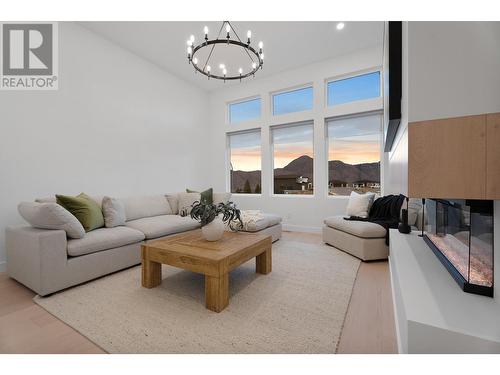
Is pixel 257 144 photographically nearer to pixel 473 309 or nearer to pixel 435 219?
pixel 435 219

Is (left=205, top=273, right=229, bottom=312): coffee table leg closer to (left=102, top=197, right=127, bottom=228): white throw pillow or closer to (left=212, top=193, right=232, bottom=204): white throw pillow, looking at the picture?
(left=102, top=197, right=127, bottom=228): white throw pillow

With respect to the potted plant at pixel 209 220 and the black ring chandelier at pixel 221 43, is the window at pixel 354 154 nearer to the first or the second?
the black ring chandelier at pixel 221 43

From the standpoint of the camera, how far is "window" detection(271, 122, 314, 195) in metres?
4.64

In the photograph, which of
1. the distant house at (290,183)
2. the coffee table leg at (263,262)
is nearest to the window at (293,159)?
the distant house at (290,183)

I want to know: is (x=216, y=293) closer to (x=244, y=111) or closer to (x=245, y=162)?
(x=245, y=162)

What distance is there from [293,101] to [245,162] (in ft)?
5.74

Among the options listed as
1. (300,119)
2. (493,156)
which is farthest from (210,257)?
(300,119)

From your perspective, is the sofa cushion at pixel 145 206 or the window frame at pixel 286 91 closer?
the sofa cushion at pixel 145 206

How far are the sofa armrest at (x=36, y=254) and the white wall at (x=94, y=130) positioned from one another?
2.61 feet

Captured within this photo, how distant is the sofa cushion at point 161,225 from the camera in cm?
291

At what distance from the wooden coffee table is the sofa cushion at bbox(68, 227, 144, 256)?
55 cm

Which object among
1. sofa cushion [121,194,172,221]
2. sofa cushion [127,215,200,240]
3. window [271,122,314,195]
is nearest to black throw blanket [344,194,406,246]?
window [271,122,314,195]

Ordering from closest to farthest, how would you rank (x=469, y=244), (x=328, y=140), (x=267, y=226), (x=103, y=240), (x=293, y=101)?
(x=469, y=244)
(x=103, y=240)
(x=267, y=226)
(x=328, y=140)
(x=293, y=101)

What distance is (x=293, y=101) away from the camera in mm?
4699
